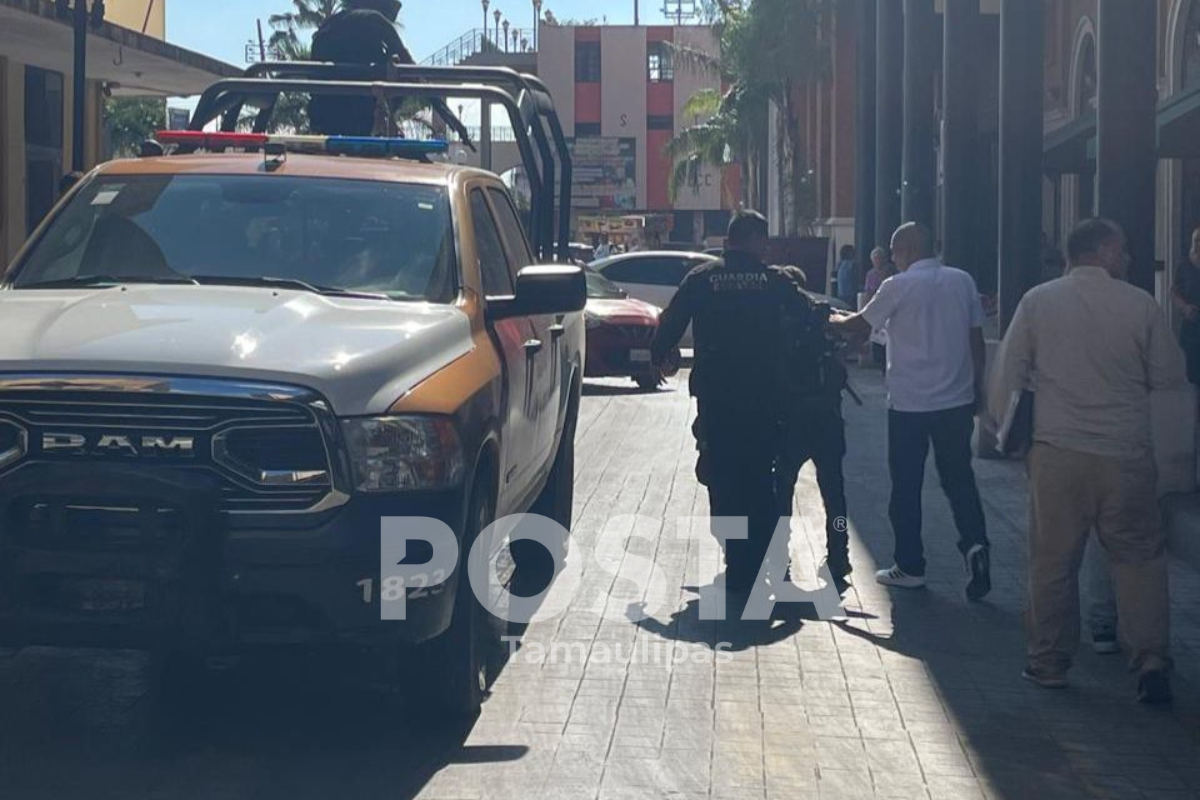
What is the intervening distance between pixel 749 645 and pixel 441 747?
7.35 ft

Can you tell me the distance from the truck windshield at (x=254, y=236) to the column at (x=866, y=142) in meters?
24.3

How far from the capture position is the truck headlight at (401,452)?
6.11m

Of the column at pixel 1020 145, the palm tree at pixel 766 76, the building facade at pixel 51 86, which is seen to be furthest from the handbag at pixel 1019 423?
Answer: the palm tree at pixel 766 76

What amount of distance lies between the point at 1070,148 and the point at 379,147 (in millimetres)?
14987

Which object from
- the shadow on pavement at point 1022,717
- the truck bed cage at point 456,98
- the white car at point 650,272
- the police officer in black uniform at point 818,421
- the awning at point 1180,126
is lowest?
the shadow on pavement at point 1022,717

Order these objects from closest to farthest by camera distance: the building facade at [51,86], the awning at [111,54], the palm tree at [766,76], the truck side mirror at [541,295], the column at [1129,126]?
the truck side mirror at [541,295] < the column at [1129,126] < the awning at [111,54] < the building facade at [51,86] < the palm tree at [766,76]

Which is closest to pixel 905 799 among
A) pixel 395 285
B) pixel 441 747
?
pixel 441 747

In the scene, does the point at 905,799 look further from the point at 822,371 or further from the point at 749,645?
the point at 822,371

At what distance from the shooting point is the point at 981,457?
16.2 metres

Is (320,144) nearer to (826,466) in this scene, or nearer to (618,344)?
(826,466)

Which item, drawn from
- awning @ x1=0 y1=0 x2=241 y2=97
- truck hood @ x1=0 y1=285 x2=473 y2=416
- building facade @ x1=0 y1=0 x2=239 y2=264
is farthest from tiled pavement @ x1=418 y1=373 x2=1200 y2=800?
building facade @ x1=0 y1=0 x2=239 y2=264

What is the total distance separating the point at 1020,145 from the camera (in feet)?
59.0

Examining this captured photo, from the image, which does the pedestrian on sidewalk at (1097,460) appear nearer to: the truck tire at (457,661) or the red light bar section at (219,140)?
the truck tire at (457,661)

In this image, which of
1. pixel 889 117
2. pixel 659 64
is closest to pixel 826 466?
pixel 889 117
